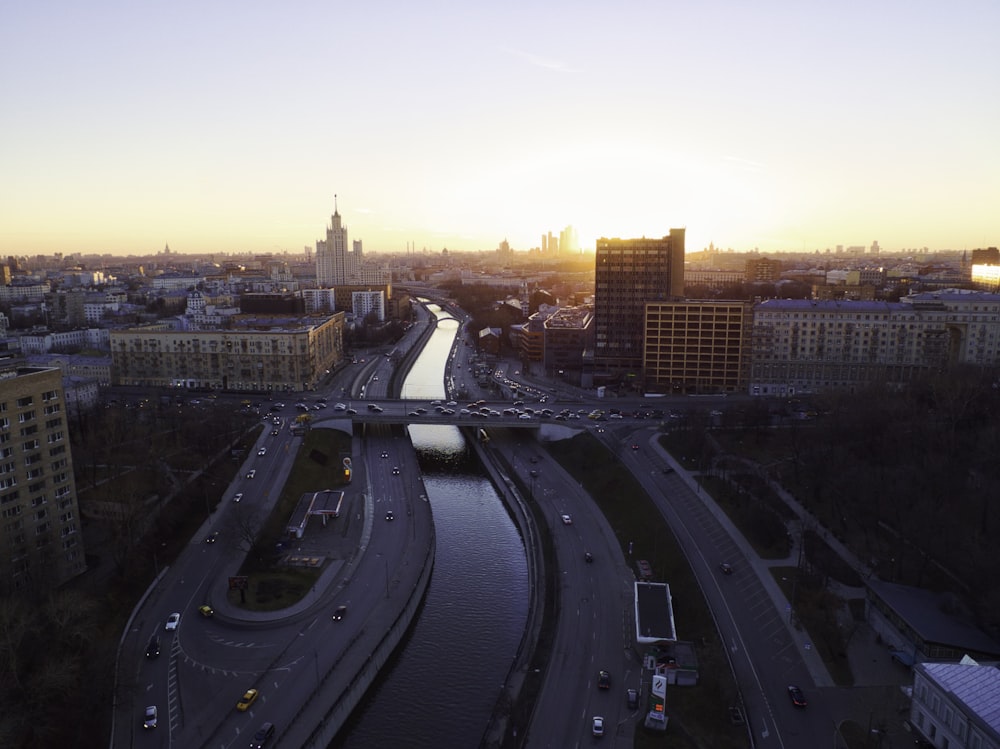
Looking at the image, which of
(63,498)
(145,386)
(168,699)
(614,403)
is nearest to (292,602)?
(168,699)

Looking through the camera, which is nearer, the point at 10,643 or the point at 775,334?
the point at 10,643

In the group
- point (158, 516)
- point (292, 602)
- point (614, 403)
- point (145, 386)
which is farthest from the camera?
point (145, 386)

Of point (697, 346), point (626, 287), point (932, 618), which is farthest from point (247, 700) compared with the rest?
point (626, 287)

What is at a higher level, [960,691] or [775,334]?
[775,334]

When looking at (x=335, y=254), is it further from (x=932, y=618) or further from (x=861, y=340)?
(x=932, y=618)

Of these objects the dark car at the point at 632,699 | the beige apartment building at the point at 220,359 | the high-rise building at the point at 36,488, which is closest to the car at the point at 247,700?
the high-rise building at the point at 36,488

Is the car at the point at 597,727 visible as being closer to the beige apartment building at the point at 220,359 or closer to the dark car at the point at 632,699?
the dark car at the point at 632,699

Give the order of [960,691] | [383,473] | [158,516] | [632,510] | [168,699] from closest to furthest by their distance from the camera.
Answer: [960,691] → [168,699] → [158,516] → [632,510] → [383,473]

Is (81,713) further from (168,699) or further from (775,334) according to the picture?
(775,334)
